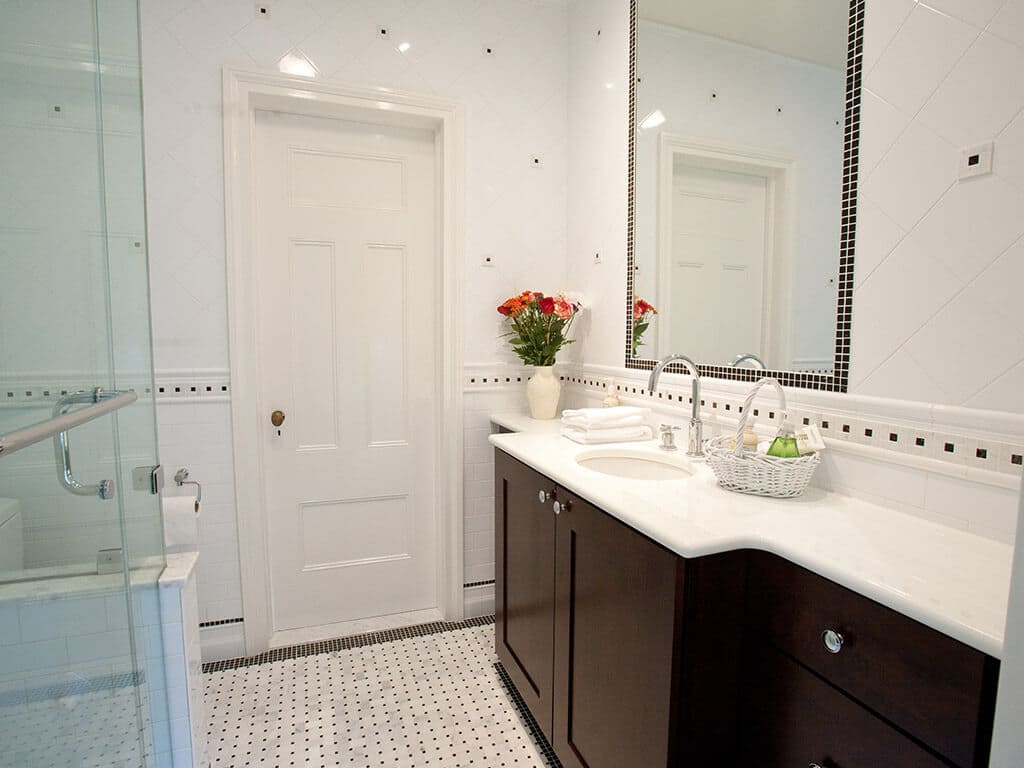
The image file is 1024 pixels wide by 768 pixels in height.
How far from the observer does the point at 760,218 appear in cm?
156

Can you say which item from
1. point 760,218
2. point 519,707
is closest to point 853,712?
point 760,218

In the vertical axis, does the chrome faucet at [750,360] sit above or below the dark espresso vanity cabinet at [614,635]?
above

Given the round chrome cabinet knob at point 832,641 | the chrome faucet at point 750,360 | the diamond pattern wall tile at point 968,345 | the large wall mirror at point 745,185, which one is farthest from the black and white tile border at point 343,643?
the diamond pattern wall tile at point 968,345

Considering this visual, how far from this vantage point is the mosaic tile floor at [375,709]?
171 centimetres

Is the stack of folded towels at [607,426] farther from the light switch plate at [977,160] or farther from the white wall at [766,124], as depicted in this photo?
the light switch plate at [977,160]

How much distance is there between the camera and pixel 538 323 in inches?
93.3

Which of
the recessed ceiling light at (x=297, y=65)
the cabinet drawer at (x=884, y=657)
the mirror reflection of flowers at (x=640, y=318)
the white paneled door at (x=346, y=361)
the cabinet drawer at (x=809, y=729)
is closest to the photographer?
the cabinet drawer at (x=884, y=657)

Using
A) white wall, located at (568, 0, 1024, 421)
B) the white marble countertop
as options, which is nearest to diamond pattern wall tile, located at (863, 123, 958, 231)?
white wall, located at (568, 0, 1024, 421)

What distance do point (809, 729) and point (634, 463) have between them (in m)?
0.92

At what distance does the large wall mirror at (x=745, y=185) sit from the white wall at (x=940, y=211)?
0.19ft

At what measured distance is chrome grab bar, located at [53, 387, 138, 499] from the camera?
3.33 feet

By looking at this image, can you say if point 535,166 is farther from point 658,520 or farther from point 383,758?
point 383,758

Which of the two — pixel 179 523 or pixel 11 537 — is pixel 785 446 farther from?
pixel 179 523

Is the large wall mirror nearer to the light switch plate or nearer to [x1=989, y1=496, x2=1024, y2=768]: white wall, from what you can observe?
the light switch plate
